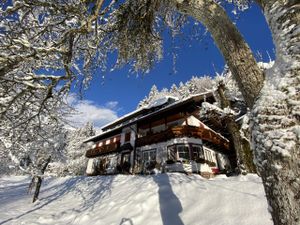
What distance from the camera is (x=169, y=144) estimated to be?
62.2 ft

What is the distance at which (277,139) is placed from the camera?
1.51 metres

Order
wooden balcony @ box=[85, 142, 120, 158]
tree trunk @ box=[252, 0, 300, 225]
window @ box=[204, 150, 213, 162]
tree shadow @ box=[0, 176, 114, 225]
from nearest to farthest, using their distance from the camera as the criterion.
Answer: tree trunk @ box=[252, 0, 300, 225] → tree shadow @ box=[0, 176, 114, 225] → window @ box=[204, 150, 213, 162] → wooden balcony @ box=[85, 142, 120, 158]

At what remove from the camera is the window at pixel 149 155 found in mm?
20405

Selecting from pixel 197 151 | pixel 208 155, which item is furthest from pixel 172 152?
pixel 208 155

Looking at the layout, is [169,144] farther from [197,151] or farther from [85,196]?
[85,196]

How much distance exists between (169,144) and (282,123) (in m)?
17.7

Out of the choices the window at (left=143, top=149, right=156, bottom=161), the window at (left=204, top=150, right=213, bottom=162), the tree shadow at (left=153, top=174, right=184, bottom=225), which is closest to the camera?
the tree shadow at (left=153, top=174, right=184, bottom=225)

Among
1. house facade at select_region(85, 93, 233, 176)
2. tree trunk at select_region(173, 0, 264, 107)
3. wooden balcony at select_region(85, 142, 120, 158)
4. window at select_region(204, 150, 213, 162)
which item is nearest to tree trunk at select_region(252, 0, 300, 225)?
tree trunk at select_region(173, 0, 264, 107)

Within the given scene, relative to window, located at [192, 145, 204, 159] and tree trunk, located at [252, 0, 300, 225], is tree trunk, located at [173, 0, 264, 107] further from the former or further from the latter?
window, located at [192, 145, 204, 159]

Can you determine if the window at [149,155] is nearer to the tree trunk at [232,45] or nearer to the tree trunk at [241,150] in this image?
the tree trunk at [241,150]

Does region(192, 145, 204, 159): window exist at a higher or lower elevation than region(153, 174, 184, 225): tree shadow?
higher

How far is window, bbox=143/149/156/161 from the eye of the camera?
2040cm

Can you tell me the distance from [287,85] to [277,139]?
462 mm

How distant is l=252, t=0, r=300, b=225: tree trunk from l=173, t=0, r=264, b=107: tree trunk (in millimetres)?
156
